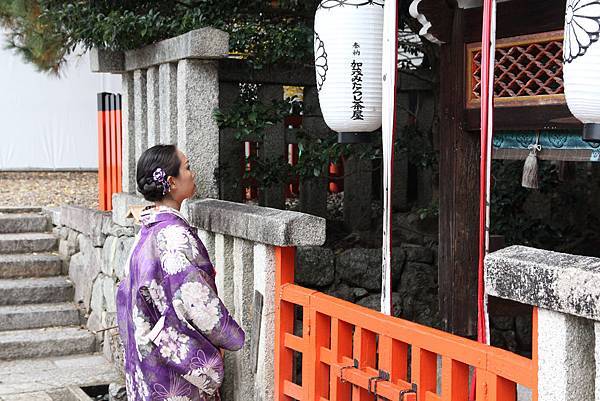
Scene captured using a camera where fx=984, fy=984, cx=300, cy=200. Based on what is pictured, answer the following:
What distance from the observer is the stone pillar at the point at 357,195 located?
807cm

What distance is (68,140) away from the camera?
1728cm

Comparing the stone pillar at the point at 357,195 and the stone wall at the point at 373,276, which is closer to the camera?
the stone wall at the point at 373,276

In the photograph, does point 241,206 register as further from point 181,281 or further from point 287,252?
point 181,281

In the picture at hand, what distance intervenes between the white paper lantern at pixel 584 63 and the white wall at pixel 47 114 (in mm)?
13510

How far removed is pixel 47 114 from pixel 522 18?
1308 cm

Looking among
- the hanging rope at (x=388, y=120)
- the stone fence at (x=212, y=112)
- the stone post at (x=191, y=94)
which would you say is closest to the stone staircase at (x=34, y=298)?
the stone fence at (x=212, y=112)

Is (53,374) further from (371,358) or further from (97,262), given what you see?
(371,358)

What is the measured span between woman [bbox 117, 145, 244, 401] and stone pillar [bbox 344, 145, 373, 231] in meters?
3.44

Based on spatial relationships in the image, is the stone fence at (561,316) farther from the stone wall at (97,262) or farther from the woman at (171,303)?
the stone wall at (97,262)

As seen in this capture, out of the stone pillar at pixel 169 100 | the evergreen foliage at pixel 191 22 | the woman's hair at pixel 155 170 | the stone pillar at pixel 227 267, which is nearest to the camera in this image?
the woman's hair at pixel 155 170

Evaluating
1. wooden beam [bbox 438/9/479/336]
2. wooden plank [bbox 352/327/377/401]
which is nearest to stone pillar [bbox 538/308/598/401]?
wooden plank [bbox 352/327/377/401]

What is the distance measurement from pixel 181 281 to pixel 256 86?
298 cm

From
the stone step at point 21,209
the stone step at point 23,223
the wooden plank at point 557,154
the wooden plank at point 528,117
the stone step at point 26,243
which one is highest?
the wooden plank at point 528,117

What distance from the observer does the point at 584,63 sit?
12.5ft
